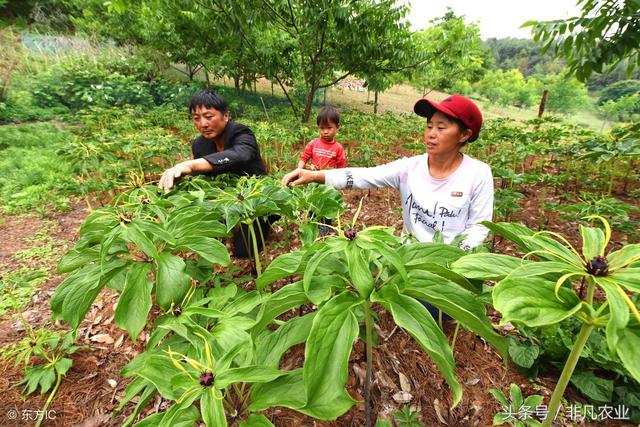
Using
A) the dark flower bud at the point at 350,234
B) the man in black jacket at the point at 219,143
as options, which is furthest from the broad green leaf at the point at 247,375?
the man in black jacket at the point at 219,143

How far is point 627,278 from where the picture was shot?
2.36 feet

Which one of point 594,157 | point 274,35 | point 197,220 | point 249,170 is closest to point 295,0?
point 274,35

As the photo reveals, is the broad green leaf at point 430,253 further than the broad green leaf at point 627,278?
Yes

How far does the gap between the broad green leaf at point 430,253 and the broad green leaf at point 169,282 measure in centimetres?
100

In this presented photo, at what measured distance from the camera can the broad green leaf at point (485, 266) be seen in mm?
848

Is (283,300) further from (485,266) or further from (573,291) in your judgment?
(573,291)

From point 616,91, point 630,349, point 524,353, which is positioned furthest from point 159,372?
point 616,91

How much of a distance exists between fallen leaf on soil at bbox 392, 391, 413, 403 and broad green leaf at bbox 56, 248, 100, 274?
1.78 metres

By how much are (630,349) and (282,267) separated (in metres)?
0.94

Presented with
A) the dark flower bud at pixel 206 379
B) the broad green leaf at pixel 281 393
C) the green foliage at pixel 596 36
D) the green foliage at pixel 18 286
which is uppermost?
the green foliage at pixel 596 36

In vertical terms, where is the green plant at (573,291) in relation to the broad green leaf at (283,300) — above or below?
above

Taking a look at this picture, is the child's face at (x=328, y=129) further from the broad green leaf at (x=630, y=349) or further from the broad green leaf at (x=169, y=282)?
the broad green leaf at (x=630, y=349)

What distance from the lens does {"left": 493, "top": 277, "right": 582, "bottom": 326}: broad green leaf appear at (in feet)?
2.33

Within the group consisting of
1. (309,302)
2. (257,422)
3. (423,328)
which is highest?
(423,328)
